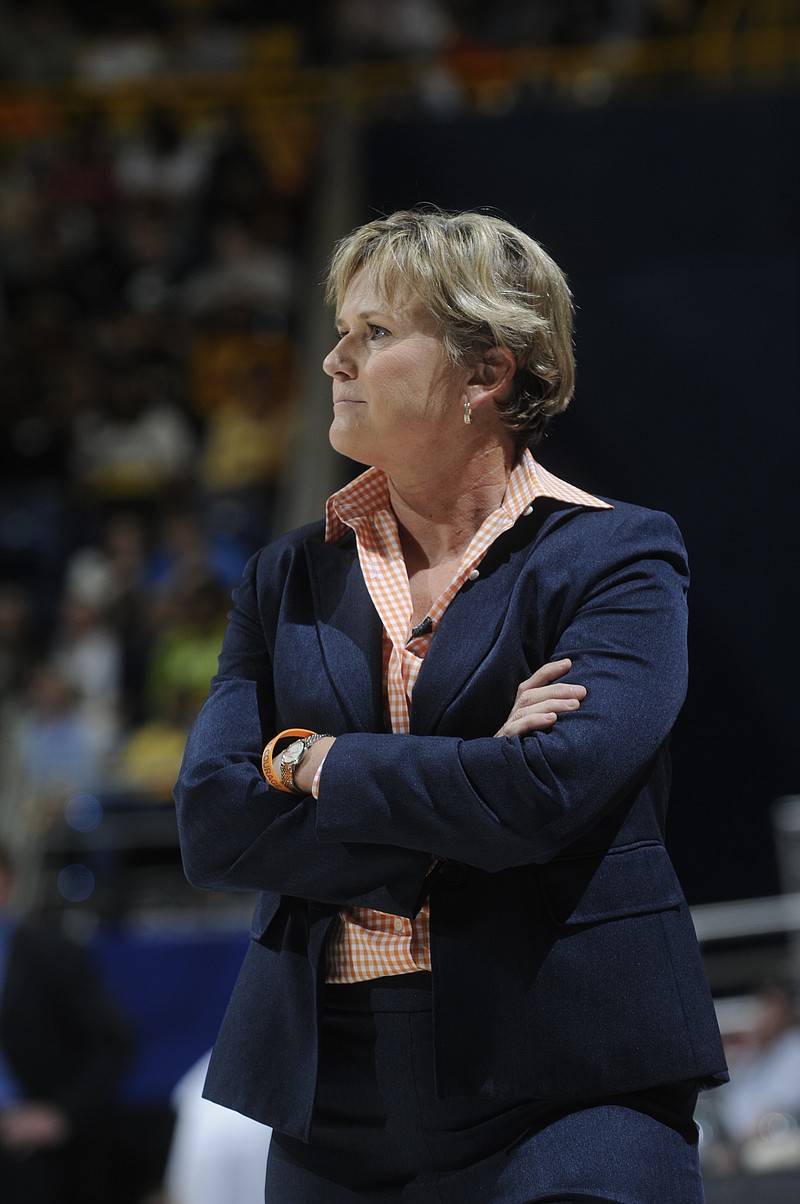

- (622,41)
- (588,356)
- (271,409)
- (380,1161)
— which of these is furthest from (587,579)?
(622,41)

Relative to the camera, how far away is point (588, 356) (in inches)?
242

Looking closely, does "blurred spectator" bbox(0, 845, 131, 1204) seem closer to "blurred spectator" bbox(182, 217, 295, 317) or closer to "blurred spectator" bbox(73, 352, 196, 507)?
"blurred spectator" bbox(73, 352, 196, 507)

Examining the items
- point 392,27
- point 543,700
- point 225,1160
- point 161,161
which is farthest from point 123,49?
point 543,700

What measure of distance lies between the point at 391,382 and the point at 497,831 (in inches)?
21.9

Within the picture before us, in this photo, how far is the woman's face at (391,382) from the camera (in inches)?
72.3

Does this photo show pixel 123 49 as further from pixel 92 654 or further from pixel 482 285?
pixel 482 285

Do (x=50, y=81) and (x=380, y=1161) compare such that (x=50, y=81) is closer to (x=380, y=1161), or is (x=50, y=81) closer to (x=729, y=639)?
(x=729, y=639)

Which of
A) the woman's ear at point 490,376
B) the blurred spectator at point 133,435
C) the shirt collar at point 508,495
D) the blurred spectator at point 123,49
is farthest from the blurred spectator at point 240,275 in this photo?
the woman's ear at point 490,376

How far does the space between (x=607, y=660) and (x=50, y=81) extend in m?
9.53

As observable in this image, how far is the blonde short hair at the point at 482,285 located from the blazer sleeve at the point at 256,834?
437 millimetres

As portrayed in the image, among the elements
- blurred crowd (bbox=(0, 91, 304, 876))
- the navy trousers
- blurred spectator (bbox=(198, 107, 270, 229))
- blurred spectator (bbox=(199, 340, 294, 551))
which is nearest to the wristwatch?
the navy trousers

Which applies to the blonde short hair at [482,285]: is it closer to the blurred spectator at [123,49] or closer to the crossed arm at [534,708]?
the crossed arm at [534,708]

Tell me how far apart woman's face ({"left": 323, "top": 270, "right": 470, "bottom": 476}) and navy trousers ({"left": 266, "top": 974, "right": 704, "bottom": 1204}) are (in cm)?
63

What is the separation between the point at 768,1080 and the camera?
16.5ft
